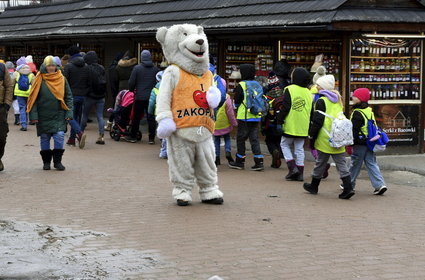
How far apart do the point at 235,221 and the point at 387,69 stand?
304 inches

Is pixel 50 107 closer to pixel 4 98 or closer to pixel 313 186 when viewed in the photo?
pixel 4 98

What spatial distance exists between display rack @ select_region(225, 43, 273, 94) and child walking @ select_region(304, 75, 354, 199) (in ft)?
19.1

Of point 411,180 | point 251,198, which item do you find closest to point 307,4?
point 411,180

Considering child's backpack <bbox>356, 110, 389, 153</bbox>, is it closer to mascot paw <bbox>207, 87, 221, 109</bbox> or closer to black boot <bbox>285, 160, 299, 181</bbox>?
black boot <bbox>285, 160, 299, 181</bbox>

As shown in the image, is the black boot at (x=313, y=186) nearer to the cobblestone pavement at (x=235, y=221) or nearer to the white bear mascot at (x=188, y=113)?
the cobblestone pavement at (x=235, y=221)

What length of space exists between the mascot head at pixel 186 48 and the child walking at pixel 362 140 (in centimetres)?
239

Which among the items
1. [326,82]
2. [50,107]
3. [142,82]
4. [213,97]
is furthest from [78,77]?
[213,97]

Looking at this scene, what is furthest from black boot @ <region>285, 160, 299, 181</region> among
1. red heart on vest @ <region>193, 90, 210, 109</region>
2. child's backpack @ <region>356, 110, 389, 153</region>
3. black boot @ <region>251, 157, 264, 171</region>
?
red heart on vest @ <region>193, 90, 210, 109</region>

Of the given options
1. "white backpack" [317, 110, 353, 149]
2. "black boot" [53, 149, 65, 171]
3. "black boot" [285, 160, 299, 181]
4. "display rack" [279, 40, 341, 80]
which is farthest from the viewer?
"display rack" [279, 40, 341, 80]

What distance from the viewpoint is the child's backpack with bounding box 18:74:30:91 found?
20734 mm

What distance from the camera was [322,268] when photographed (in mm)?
7262

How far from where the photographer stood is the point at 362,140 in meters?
11.5

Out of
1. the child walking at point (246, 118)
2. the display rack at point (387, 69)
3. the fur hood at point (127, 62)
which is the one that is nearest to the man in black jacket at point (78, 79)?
the fur hood at point (127, 62)

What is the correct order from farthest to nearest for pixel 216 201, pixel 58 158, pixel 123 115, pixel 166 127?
pixel 123 115 < pixel 58 158 < pixel 216 201 < pixel 166 127
